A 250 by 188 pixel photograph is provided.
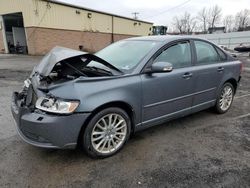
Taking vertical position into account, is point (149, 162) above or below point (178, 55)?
below

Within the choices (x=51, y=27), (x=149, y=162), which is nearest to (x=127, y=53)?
(x=149, y=162)

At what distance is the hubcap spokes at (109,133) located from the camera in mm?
2904

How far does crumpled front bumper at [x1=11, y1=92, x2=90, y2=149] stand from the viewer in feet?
8.27

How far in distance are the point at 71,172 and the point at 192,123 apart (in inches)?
97.3

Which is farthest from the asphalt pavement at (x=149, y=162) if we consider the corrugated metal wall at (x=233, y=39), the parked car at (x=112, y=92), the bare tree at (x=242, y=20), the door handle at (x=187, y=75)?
the bare tree at (x=242, y=20)

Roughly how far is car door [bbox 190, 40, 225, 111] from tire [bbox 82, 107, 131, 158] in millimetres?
1538

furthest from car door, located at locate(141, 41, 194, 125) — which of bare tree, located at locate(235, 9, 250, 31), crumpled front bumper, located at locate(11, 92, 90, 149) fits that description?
bare tree, located at locate(235, 9, 250, 31)

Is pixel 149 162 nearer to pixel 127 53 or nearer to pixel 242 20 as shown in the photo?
pixel 127 53

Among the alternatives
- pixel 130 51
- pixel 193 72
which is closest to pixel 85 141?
pixel 130 51

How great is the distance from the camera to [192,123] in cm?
424

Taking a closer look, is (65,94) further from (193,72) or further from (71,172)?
(193,72)

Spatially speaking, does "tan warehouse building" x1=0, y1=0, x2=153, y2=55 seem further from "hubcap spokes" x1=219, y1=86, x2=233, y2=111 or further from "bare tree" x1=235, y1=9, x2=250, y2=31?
"bare tree" x1=235, y1=9, x2=250, y2=31

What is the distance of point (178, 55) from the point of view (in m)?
3.69

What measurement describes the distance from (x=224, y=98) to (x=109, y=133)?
2842mm
